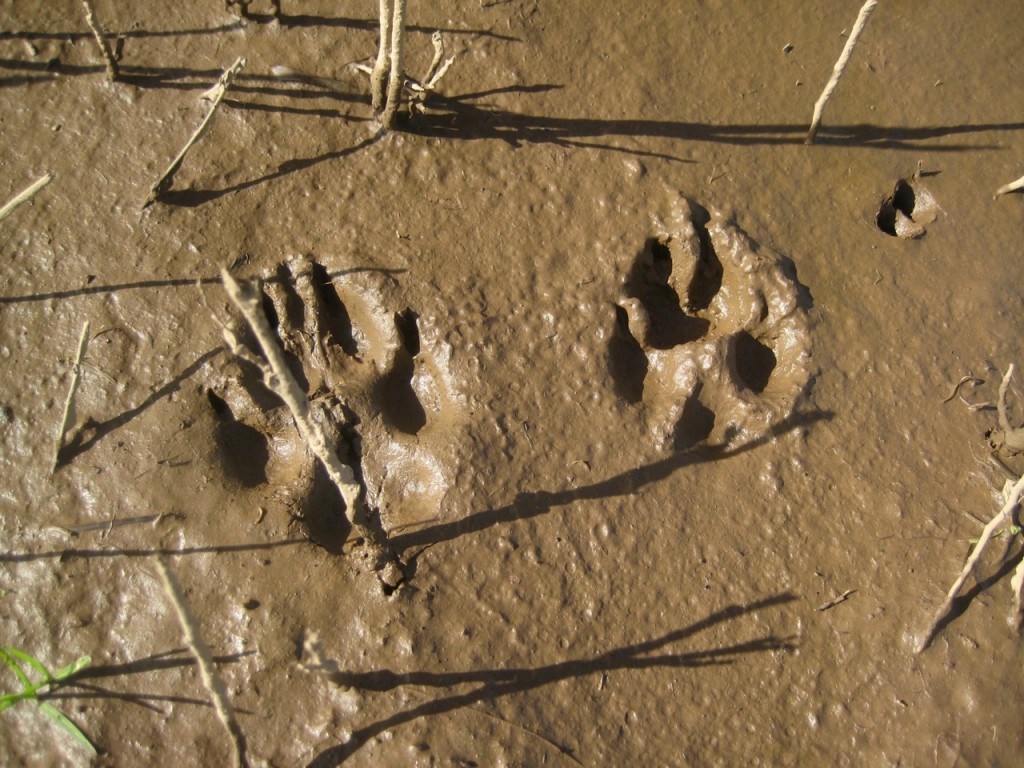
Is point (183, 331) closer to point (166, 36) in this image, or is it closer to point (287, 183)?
point (287, 183)

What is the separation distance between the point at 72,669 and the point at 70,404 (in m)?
0.79

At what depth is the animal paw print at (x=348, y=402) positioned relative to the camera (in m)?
2.47

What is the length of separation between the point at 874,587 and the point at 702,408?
32.4 inches

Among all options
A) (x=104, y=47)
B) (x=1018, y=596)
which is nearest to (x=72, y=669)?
(x=104, y=47)

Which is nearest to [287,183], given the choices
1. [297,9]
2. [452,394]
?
[297,9]

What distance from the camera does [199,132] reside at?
245 cm

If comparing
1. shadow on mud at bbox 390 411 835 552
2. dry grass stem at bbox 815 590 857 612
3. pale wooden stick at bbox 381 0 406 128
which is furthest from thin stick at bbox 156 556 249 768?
dry grass stem at bbox 815 590 857 612

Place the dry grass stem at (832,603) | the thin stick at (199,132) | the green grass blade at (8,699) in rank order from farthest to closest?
the dry grass stem at (832,603) < the thin stick at (199,132) < the green grass blade at (8,699)

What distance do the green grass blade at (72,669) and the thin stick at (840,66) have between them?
3055 millimetres

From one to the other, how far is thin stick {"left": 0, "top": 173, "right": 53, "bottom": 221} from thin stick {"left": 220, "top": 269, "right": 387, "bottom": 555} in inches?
39.7

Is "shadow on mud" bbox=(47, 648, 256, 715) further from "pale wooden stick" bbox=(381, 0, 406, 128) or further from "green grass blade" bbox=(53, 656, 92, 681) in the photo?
"pale wooden stick" bbox=(381, 0, 406, 128)

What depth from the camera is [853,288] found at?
9.47 ft

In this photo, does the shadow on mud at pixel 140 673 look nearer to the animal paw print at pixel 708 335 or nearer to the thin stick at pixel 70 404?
the thin stick at pixel 70 404

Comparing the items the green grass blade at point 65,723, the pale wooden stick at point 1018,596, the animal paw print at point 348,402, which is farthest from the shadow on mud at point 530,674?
the pale wooden stick at point 1018,596
